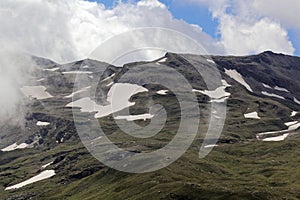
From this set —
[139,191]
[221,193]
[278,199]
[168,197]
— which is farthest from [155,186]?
[278,199]

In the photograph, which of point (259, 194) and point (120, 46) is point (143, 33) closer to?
point (120, 46)

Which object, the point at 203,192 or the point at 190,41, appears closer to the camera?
the point at 190,41

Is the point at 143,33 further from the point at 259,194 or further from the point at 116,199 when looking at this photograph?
the point at 116,199

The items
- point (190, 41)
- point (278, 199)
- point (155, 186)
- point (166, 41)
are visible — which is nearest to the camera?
point (190, 41)

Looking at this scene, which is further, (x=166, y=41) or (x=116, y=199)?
(x=116, y=199)

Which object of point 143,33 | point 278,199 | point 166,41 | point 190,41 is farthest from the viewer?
point 278,199

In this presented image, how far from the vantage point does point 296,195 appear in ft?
582

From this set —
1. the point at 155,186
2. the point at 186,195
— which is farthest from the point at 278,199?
the point at 155,186

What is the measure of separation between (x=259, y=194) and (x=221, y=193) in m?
13.4

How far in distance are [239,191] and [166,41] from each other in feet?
352

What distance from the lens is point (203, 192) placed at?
572 feet

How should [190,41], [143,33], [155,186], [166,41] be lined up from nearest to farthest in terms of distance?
[190,41] < [143,33] < [166,41] < [155,186]

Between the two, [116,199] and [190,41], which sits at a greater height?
[190,41]

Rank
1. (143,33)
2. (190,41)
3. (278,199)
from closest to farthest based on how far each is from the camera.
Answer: (190,41)
(143,33)
(278,199)
